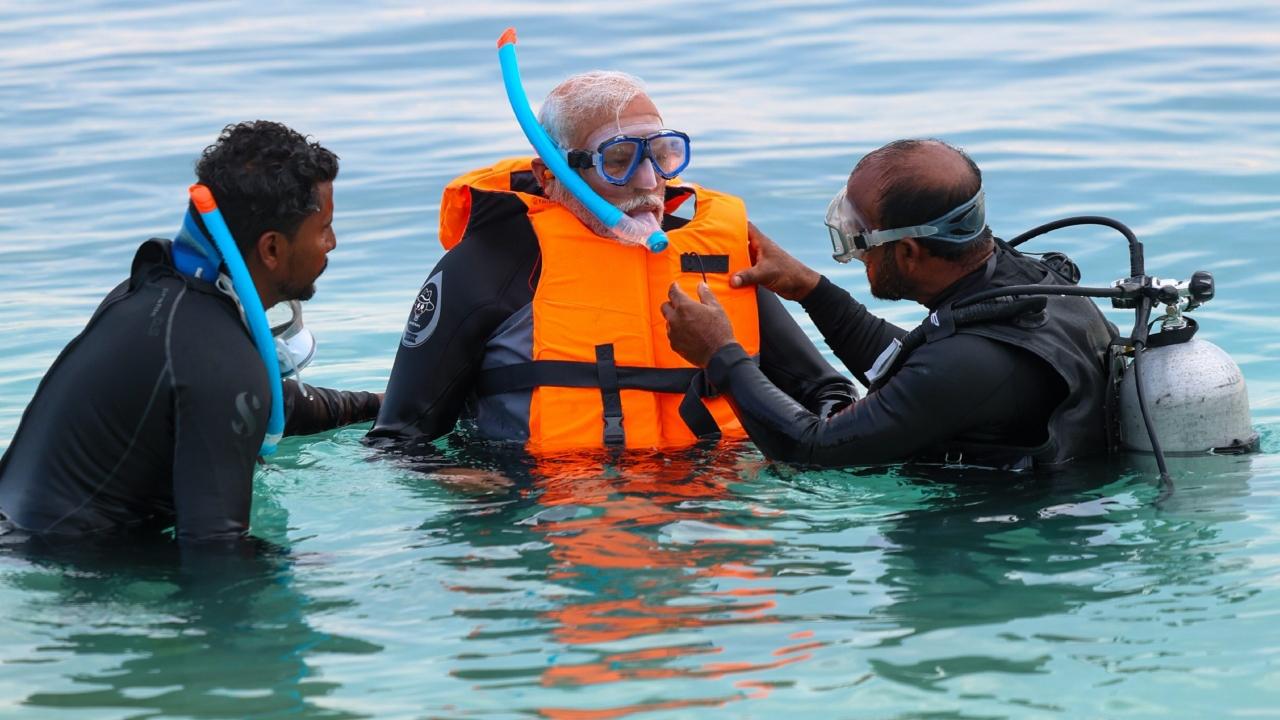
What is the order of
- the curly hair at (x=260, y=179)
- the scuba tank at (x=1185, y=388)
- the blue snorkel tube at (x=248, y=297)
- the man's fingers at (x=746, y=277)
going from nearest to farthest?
the blue snorkel tube at (x=248, y=297), the curly hair at (x=260, y=179), the scuba tank at (x=1185, y=388), the man's fingers at (x=746, y=277)

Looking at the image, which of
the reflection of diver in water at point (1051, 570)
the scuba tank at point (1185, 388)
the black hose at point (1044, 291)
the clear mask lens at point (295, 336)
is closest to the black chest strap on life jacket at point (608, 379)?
the clear mask lens at point (295, 336)

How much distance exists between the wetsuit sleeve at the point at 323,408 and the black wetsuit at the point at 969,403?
143 centimetres

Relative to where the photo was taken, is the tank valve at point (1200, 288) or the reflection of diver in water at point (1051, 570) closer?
the reflection of diver in water at point (1051, 570)

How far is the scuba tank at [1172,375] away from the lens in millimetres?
4422

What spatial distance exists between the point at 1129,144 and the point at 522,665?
7849 mm

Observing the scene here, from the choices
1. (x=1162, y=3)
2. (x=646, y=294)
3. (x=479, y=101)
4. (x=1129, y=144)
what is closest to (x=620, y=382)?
(x=646, y=294)

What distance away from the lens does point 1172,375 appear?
14.7 ft

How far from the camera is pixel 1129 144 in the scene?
10.5 meters

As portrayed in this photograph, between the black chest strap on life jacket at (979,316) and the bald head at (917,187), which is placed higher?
the bald head at (917,187)

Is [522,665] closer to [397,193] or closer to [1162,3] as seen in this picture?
[397,193]

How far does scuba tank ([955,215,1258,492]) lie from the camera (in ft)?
14.5

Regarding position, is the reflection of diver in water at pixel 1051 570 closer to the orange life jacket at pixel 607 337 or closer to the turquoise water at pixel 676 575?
the turquoise water at pixel 676 575

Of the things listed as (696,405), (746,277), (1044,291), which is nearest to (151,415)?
(696,405)

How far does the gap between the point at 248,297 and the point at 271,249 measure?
191 mm
